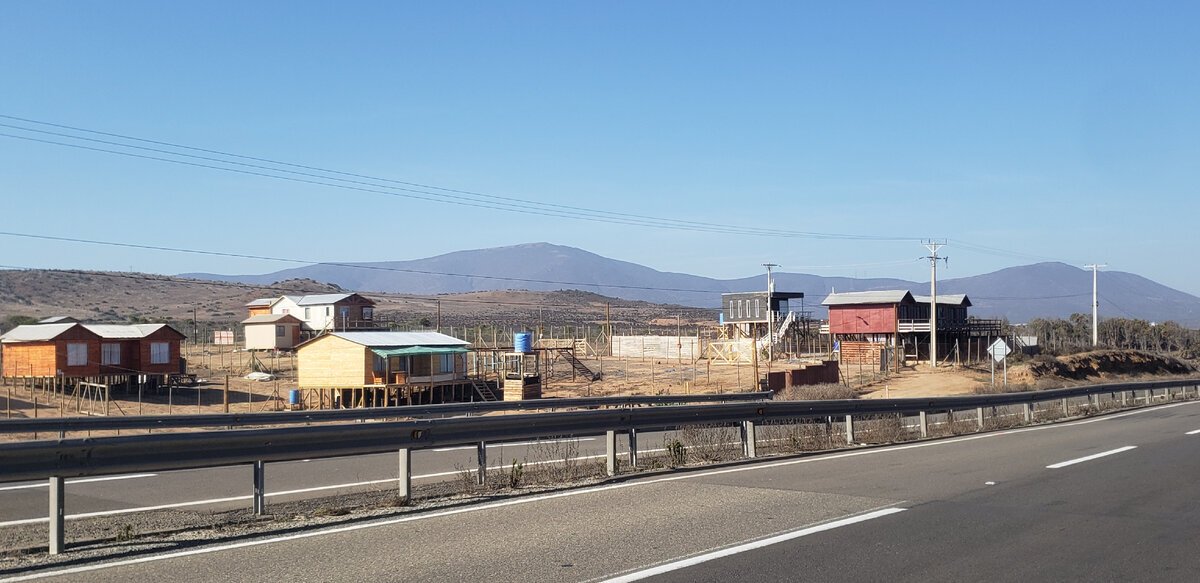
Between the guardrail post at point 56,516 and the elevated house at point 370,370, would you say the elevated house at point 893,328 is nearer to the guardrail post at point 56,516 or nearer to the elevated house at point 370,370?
the elevated house at point 370,370

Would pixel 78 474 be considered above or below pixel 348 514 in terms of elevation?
above

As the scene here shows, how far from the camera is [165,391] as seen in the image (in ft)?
164

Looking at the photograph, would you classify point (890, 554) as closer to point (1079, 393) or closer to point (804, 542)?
point (804, 542)

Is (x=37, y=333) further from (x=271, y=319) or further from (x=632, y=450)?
(x=632, y=450)

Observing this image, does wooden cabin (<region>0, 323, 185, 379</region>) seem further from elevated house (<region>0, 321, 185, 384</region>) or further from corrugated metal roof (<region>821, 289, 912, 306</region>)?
corrugated metal roof (<region>821, 289, 912, 306</region>)

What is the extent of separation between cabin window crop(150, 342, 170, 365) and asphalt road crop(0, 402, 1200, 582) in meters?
45.3

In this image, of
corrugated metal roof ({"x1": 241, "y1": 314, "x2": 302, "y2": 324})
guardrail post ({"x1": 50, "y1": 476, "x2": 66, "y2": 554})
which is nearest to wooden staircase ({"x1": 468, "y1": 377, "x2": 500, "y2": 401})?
corrugated metal roof ({"x1": 241, "y1": 314, "x2": 302, "y2": 324})

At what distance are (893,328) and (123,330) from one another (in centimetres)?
5217

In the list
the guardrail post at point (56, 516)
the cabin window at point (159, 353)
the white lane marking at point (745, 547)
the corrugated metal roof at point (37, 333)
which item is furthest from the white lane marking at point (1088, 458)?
the cabin window at point (159, 353)

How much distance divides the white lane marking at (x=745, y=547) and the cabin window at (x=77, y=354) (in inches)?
1844

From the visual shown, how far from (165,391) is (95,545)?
4628cm

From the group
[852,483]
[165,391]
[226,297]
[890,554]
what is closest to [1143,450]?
[852,483]

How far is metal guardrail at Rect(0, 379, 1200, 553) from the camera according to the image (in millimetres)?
7758

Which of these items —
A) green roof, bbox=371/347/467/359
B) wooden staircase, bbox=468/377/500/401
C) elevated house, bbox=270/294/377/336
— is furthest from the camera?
elevated house, bbox=270/294/377/336
